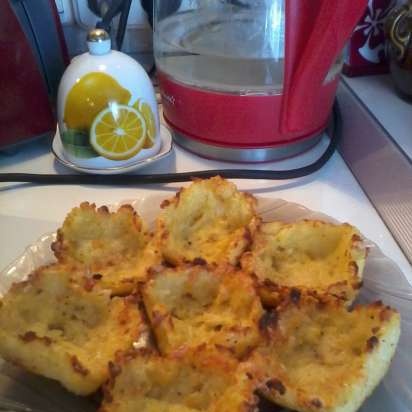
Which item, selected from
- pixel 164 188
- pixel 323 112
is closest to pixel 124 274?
pixel 164 188

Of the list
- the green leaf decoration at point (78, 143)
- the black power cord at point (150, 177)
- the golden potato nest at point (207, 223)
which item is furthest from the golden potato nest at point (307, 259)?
the green leaf decoration at point (78, 143)

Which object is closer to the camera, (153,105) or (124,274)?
(124,274)

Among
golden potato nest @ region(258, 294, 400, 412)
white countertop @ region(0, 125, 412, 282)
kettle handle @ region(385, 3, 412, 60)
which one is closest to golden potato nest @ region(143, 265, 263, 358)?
golden potato nest @ region(258, 294, 400, 412)

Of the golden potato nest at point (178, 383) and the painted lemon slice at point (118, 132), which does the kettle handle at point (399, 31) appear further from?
the golden potato nest at point (178, 383)

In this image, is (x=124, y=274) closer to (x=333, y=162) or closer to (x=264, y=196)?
(x=264, y=196)

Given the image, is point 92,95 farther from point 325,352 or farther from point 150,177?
point 325,352

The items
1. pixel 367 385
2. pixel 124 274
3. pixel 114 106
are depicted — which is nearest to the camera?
pixel 367 385

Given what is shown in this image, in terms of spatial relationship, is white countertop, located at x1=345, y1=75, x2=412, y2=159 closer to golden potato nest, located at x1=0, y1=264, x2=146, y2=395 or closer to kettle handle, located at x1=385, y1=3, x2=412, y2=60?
kettle handle, located at x1=385, y1=3, x2=412, y2=60
